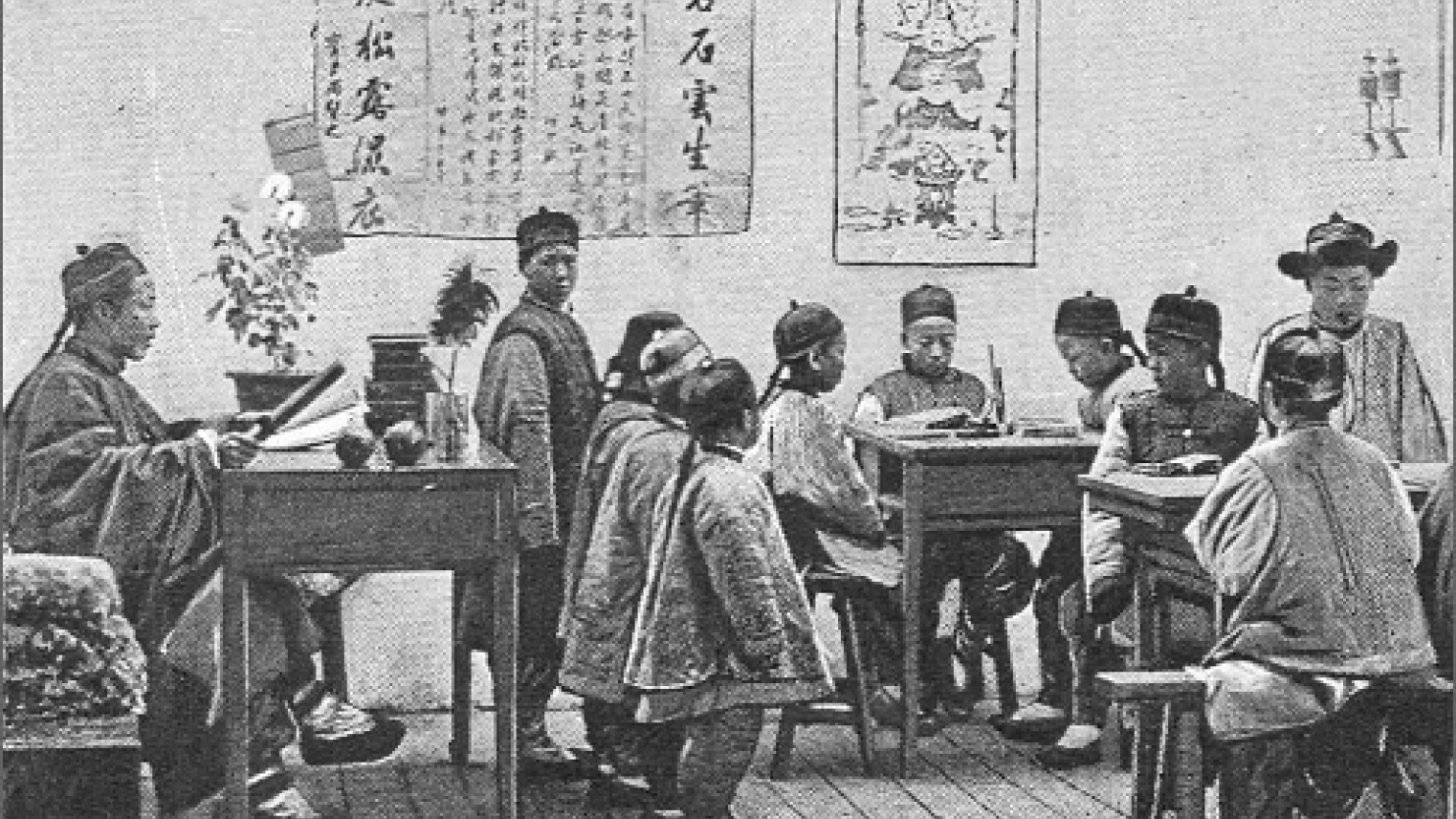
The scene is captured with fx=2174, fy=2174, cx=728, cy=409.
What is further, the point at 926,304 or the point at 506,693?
the point at 926,304

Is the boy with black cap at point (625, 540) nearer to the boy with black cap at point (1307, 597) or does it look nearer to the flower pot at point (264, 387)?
the flower pot at point (264, 387)

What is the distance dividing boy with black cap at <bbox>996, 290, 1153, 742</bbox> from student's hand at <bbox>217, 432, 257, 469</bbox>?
210 centimetres

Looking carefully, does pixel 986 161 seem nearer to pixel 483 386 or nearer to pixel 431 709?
pixel 483 386

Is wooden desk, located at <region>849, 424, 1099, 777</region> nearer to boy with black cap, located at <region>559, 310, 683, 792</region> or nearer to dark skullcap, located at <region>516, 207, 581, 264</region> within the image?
boy with black cap, located at <region>559, 310, 683, 792</region>

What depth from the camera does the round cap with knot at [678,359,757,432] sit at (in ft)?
17.3

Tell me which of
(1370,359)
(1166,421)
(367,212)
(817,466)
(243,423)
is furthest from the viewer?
(817,466)

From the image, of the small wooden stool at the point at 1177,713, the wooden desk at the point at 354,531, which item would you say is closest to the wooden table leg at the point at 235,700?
the wooden desk at the point at 354,531

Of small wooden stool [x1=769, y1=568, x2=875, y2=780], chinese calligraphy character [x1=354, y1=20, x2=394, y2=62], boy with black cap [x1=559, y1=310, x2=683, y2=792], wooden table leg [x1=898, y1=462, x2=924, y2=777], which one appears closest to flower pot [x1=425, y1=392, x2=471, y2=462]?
boy with black cap [x1=559, y1=310, x2=683, y2=792]

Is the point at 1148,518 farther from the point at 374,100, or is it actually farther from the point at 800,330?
the point at 374,100

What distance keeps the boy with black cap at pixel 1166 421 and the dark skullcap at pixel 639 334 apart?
1214 millimetres

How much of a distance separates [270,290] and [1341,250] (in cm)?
270

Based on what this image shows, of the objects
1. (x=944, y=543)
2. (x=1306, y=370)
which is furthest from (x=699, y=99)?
(x=1306, y=370)

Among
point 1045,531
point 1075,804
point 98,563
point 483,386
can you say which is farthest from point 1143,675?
point 98,563

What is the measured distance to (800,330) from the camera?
5613 millimetres
